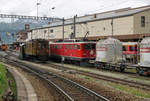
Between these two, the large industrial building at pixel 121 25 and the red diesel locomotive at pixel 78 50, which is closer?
the red diesel locomotive at pixel 78 50

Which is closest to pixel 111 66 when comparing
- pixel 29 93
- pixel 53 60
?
pixel 29 93

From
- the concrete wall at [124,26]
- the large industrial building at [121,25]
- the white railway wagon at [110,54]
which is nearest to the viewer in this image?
the white railway wagon at [110,54]

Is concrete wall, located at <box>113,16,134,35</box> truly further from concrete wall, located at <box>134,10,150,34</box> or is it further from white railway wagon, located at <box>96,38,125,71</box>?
white railway wagon, located at <box>96,38,125,71</box>

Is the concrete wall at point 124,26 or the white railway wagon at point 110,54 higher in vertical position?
the concrete wall at point 124,26

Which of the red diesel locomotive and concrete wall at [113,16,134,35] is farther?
concrete wall at [113,16,134,35]

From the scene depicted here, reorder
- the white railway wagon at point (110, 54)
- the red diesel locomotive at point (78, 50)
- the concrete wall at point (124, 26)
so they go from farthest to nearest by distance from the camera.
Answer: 1. the concrete wall at point (124, 26)
2. the red diesel locomotive at point (78, 50)
3. the white railway wagon at point (110, 54)

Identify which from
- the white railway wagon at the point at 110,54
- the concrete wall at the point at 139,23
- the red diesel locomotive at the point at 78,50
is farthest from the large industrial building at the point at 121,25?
the white railway wagon at the point at 110,54

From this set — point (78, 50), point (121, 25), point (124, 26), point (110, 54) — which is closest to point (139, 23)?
point (124, 26)

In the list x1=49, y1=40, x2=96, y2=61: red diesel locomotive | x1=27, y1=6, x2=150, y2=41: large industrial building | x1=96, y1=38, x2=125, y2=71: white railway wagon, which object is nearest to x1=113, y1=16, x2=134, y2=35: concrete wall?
x1=27, y1=6, x2=150, y2=41: large industrial building

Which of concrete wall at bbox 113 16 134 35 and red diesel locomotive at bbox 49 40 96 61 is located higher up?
concrete wall at bbox 113 16 134 35

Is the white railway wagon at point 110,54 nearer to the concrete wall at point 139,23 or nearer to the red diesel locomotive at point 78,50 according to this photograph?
the red diesel locomotive at point 78,50

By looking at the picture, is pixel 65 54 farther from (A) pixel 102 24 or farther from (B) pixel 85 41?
(A) pixel 102 24

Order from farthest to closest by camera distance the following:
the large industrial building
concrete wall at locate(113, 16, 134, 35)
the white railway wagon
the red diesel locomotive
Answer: concrete wall at locate(113, 16, 134, 35) < the large industrial building < the red diesel locomotive < the white railway wagon

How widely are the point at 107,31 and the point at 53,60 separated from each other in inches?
538
